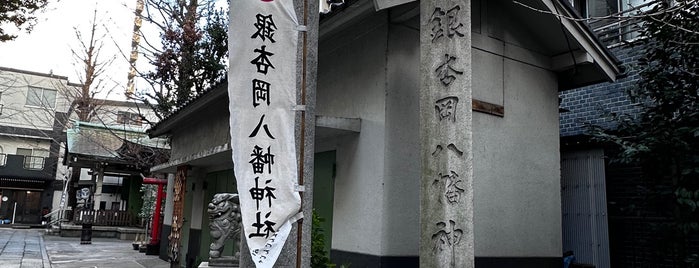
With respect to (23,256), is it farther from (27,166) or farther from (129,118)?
(27,166)

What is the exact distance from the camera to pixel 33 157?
136ft

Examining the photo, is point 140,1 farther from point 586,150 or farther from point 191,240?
point 586,150

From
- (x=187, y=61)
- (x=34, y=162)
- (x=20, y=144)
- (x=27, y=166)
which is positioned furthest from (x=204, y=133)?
(x=20, y=144)

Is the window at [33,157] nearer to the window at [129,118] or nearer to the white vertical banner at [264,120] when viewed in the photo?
the window at [129,118]

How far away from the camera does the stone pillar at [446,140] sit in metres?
5.41

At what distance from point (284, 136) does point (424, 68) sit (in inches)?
92.1

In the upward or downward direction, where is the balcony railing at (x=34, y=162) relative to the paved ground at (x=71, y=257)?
upward

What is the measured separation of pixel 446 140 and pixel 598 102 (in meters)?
6.49

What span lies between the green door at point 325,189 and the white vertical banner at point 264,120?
339 centimetres

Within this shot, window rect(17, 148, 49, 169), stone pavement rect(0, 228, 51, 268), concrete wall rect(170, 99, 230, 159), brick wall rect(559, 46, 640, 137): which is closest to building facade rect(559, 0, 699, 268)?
brick wall rect(559, 46, 640, 137)

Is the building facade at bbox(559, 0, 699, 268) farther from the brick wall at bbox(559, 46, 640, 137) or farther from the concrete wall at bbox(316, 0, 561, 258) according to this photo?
the concrete wall at bbox(316, 0, 561, 258)

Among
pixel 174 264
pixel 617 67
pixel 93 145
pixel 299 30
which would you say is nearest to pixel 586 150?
pixel 617 67

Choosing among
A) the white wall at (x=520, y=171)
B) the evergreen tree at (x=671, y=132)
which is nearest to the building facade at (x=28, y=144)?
the white wall at (x=520, y=171)

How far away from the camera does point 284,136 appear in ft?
14.6
